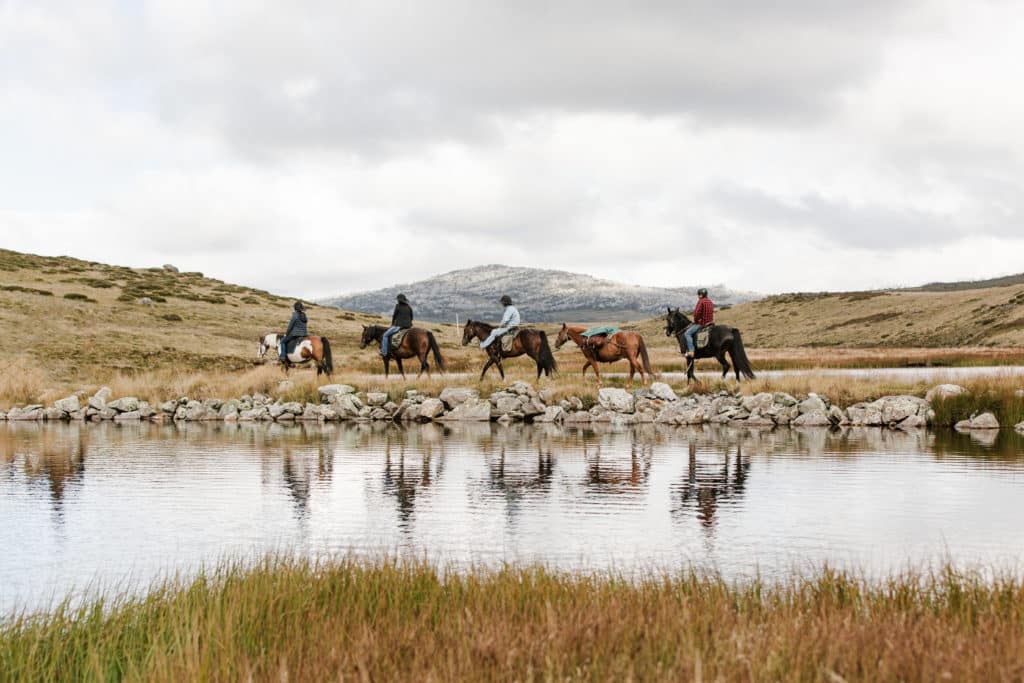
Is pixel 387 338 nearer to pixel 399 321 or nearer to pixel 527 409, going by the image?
pixel 399 321

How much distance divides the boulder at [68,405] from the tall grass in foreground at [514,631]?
26.3 metres

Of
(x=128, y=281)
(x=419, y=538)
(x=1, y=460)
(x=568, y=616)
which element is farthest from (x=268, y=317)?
(x=568, y=616)

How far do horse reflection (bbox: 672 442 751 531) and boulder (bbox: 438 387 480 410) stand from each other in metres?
11.3

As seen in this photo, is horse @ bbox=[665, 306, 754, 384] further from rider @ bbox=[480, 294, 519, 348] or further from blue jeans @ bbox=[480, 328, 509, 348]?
blue jeans @ bbox=[480, 328, 509, 348]

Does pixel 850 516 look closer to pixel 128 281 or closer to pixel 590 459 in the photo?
pixel 590 459

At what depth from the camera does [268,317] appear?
75.3 meters

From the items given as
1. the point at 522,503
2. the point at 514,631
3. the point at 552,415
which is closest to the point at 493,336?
the point at 552,415

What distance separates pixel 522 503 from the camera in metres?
12.8

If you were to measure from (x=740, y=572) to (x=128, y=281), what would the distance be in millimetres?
A: 82191

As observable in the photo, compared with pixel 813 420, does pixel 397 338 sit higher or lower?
higher

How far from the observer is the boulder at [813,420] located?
2430 cm

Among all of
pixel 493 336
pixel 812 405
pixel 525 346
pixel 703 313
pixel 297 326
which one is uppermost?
pixel 703 313

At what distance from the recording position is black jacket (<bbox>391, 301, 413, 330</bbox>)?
3302 centimetres

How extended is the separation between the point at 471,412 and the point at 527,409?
1.68m
